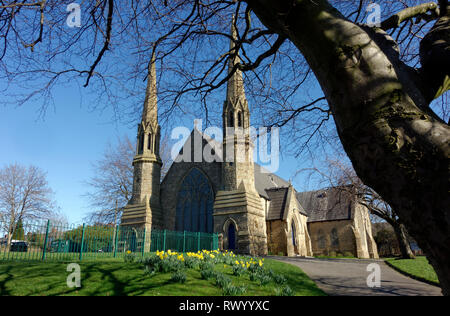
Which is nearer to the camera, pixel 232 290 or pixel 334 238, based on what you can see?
pixel 232 290

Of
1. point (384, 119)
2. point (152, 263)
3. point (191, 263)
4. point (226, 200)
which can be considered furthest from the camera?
point (226, 200)

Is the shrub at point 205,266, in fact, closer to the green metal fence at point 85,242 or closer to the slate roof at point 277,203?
the green metal fence at point 85,242

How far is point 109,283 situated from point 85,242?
949 centimetres

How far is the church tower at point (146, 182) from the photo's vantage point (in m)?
24.1

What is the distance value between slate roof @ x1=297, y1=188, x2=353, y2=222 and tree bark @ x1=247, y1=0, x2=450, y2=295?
2988 centimetres

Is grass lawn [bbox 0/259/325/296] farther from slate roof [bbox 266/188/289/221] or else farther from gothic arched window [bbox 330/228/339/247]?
gothic arched window [bbox 330/228/339/247]

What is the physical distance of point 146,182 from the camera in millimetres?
25125

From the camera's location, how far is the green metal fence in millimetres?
12930

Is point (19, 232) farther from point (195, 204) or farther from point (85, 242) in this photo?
point (195, 204)

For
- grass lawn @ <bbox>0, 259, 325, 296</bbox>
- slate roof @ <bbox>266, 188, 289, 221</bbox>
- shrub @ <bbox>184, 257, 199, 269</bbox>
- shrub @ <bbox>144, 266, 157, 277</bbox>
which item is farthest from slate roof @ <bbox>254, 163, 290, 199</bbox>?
shrub @ <bbox>144, 266, 157, 277</bbox>

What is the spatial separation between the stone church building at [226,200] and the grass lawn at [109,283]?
10373 millimetres

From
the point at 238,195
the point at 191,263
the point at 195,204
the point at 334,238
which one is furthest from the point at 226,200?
the point at 334,238
